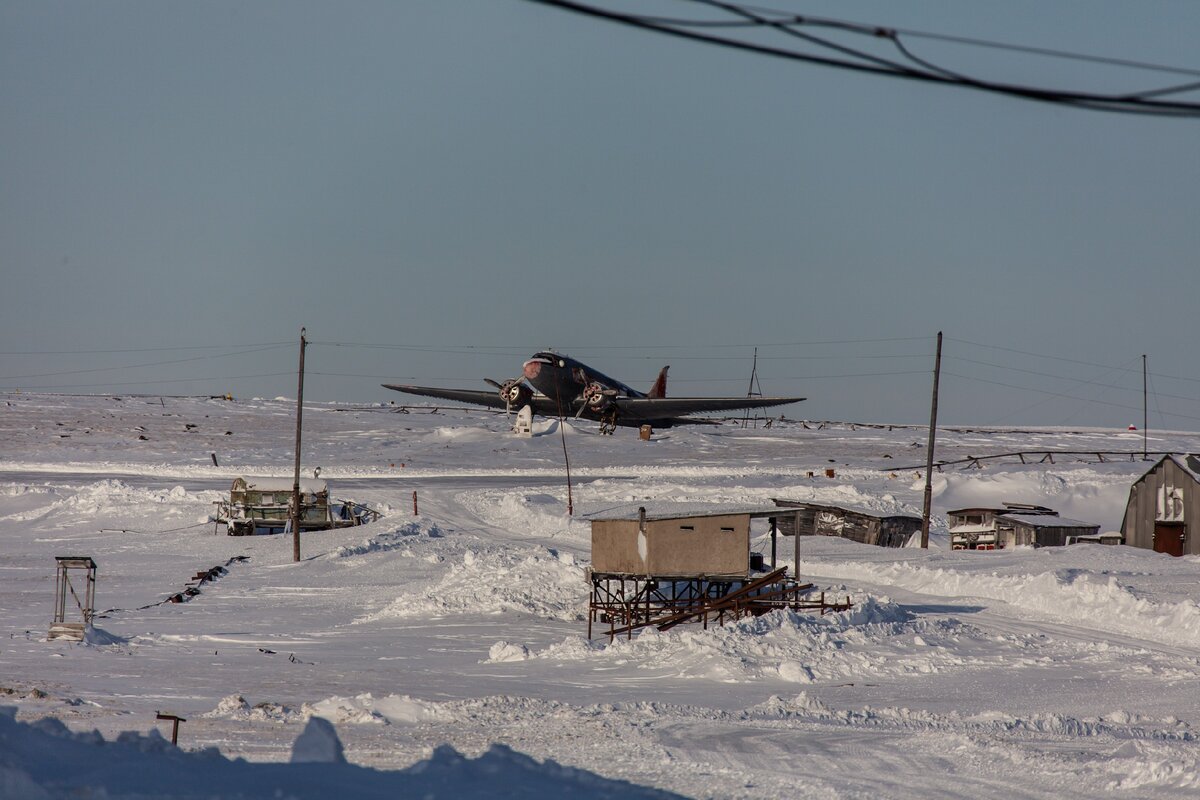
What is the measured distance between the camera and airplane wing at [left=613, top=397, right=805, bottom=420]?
83625mm

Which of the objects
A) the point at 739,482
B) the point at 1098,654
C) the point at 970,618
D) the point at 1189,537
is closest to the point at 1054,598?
the point at 970,618

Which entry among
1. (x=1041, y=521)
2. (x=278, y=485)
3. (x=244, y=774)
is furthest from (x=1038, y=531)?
(x=244, y=774)

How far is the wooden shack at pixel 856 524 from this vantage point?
49.1 meters

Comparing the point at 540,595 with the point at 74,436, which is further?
the point at 74,436

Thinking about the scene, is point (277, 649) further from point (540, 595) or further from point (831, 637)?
point (831, 637)

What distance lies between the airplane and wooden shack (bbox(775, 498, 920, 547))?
101 ft

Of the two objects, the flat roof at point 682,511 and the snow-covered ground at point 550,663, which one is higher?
the flat roof at point 682,511

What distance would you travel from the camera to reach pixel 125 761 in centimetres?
1155

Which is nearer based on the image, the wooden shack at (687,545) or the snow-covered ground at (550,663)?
the snow-covered ground at (550,663)

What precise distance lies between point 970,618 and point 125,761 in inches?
964

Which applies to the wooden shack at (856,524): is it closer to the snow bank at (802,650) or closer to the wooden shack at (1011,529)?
the wooden shack at (1011,529)

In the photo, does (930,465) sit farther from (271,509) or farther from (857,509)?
(271,509)

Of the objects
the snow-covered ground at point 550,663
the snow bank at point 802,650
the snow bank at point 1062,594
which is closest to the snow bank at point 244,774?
Result: the snow-covered ground at point 550,663

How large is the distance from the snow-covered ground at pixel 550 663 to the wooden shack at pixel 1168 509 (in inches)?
120
